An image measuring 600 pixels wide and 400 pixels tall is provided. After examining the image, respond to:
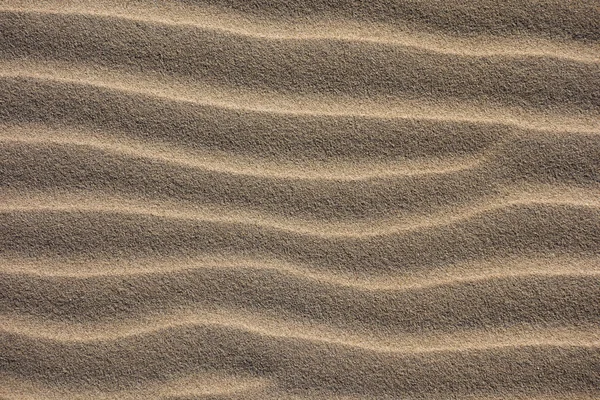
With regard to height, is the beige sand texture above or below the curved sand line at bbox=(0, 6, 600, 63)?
below

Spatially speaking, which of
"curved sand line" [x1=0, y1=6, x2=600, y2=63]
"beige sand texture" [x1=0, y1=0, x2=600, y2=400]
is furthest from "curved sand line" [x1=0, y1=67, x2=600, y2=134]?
"curved sand line" [x1=0, y1=6, x2=600, y2=63]

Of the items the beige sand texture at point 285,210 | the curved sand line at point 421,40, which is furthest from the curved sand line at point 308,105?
the curved sand line at point 421,40

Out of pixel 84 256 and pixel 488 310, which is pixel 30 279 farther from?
pixel 488 310

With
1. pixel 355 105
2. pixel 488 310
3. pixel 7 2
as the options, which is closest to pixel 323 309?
pixel 488 310

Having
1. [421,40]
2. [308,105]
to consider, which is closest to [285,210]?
[308,105]

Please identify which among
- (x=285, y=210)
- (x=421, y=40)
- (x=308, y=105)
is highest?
(x=421, y=40)

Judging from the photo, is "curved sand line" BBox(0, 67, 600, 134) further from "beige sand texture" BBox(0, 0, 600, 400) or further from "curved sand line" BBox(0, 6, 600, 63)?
"curved sand line" BBox(0, 6, 600, 63)

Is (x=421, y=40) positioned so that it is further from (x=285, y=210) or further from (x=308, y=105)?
(x=285, y=210)

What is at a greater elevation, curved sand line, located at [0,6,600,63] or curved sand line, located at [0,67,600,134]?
curved sand line, located at [0,6,600,63]

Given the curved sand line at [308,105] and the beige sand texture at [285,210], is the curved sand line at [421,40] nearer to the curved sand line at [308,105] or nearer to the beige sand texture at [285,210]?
the beige sand texture at [285,210]
